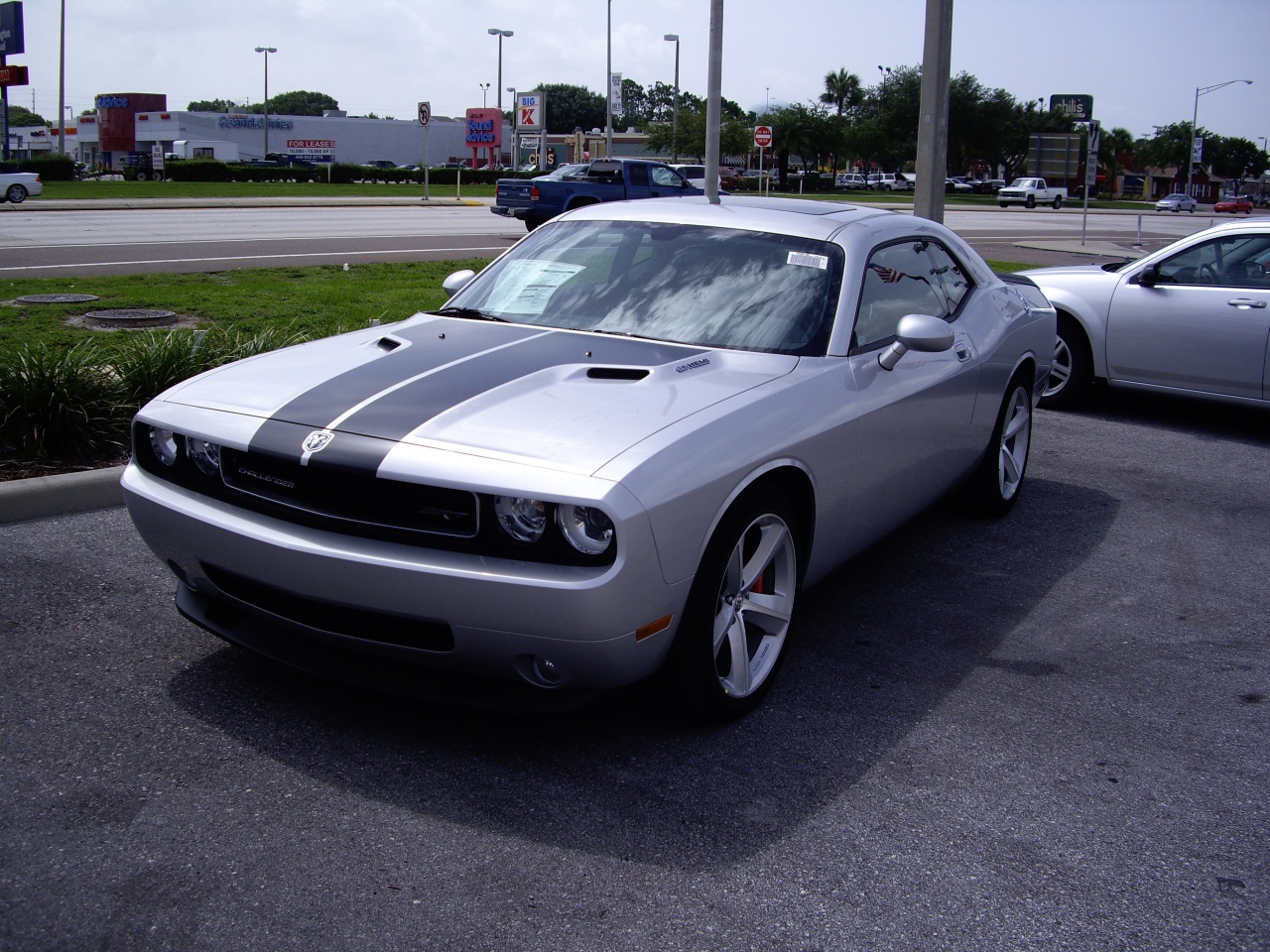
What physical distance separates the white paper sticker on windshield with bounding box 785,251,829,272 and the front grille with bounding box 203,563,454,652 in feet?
6.76

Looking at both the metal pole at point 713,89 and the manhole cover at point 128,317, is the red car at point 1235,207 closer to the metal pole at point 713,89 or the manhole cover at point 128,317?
the metal pole at point 713,89

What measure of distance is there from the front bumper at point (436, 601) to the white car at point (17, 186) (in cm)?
3325

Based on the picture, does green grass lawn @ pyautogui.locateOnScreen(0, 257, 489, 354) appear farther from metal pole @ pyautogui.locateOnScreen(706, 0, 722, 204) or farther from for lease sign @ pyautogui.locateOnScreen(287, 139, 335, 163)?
for lease sign @ pyautogui.locateOnScreen(287, 139, 335, 163)

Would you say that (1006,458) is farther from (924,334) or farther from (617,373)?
(617,373)

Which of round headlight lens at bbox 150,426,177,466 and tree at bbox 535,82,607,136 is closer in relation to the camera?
round headlight lens at bbox 150,426,177,466

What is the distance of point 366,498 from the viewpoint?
319cm

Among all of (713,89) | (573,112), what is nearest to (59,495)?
(713,89)

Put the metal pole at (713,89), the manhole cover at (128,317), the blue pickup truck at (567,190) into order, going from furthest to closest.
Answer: the blue pickup truck at (567,190) < the metal pole at (713,89) < the manhole cover at (128,317)

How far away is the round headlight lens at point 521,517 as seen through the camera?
3064mm

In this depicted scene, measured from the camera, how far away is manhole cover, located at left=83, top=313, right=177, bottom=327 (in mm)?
9344

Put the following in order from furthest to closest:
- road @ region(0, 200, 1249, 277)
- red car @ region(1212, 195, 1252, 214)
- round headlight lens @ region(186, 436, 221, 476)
A: red car @ region(1212, 195, 1252, 214) < road @ region(0, 200, 1249, 277) < round headlight lens @ region(186, 436, 221, 476)

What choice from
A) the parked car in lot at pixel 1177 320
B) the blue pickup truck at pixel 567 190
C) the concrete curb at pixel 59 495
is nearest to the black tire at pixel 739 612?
the concrete curb at pixel 59 495

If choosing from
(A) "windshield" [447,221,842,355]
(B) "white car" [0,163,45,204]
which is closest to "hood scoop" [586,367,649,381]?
(A) "windshield" [447,221,842,355]

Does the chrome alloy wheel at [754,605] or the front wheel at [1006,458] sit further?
the front wheel at [1006,458]
